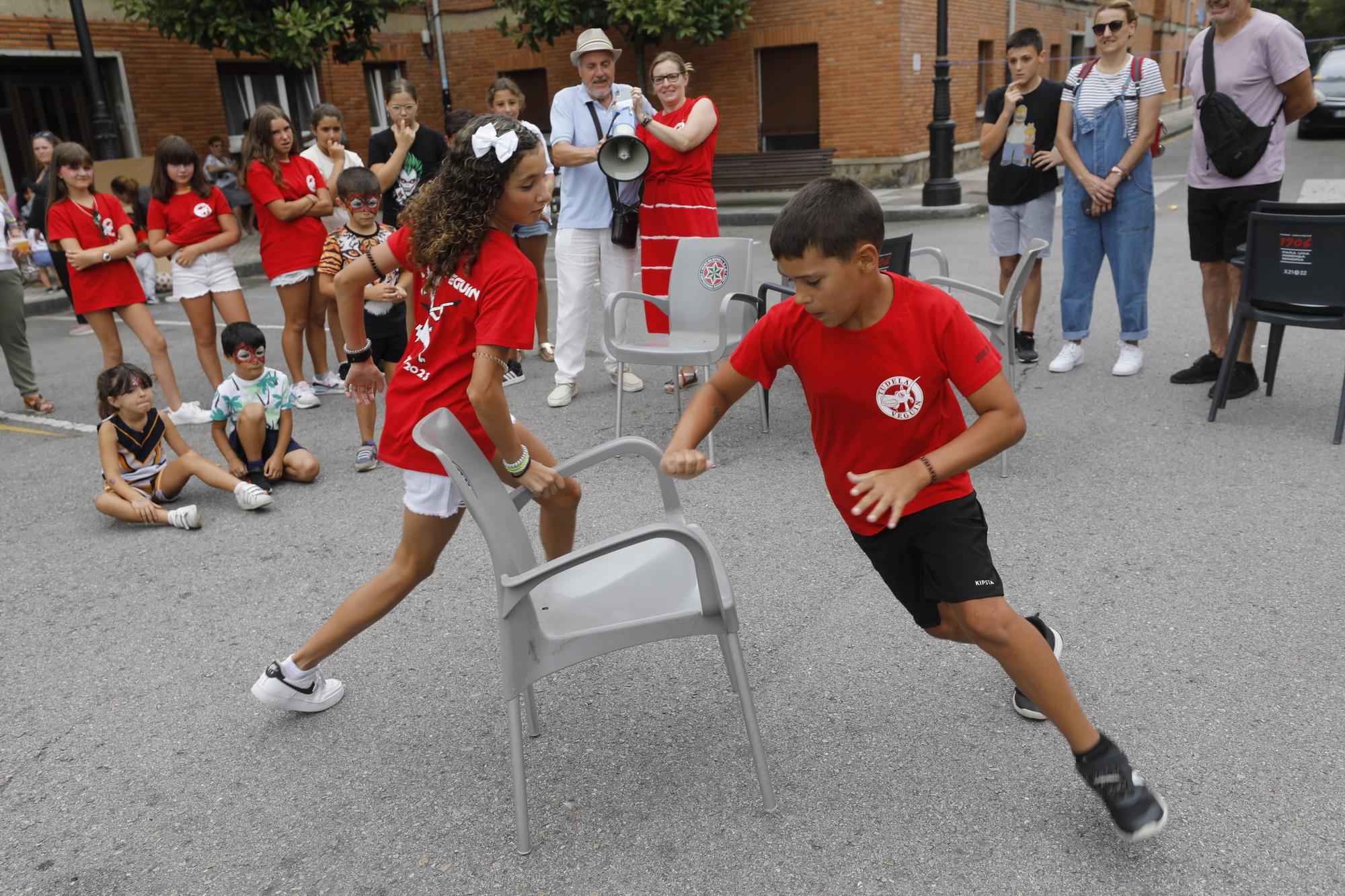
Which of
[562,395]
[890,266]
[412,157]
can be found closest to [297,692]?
[562,395]

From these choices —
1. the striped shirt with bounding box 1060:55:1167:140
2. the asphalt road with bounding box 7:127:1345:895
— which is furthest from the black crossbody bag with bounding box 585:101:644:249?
the striped shirt with bounding box 1060:55:1167:140

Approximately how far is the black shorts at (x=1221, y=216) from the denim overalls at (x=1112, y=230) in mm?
234

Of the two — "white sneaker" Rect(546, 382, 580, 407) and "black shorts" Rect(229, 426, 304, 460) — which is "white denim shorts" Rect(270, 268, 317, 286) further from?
"white sneaker" Rect(546, 382, 580, 407)

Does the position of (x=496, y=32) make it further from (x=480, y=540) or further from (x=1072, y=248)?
(x=480, y=540)

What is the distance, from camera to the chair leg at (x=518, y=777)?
2383 mm

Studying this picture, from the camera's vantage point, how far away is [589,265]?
633cm

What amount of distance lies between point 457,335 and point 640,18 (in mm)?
15896

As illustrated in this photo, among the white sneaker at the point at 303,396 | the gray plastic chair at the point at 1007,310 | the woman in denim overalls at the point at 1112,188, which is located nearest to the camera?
the gray plastic chair at the point at 1007,310

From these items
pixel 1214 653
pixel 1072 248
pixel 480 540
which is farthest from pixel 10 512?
pixel 1072 248

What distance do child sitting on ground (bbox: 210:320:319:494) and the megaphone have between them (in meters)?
2.15

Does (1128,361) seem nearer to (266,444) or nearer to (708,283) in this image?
(708,283)

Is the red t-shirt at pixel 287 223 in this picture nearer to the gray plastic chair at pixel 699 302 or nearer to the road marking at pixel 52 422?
the road marking at pixel 52 422

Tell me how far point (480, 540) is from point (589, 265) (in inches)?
100

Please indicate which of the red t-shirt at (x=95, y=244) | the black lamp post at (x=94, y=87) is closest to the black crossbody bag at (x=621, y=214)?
the red t-shirt at (x=95, y=244)
